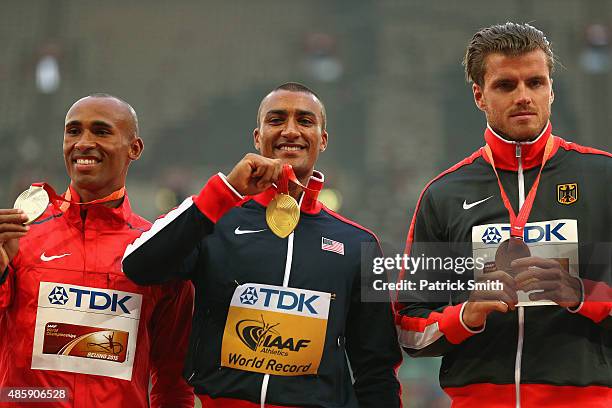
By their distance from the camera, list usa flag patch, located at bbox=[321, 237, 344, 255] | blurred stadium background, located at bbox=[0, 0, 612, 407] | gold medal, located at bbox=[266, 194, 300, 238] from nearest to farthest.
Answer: gold medal, located at bbox=[266, 194, 300, 238] < usa flag patch, located at bbox=[321, 237, 344, 255] < blurred stadium background, located at bbox=[0, 0, 612, 407]

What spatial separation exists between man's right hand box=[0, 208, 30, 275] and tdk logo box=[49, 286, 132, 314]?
0.19 m

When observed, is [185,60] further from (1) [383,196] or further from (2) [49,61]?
(1) [383,196]

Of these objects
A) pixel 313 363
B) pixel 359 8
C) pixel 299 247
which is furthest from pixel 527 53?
pixel 359 8

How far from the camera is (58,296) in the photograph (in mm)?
2361

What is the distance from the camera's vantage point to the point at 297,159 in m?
2.61

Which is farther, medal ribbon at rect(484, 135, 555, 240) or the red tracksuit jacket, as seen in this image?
the red tracksuit jacket

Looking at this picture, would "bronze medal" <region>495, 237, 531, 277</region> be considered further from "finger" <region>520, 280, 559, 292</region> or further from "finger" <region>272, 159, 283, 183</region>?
"finger" <region>272, 159, 283, 183</region>

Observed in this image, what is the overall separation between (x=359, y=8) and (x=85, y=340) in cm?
930

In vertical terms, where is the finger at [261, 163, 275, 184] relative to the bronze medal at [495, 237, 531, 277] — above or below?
above

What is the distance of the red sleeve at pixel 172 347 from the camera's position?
2.58 meters

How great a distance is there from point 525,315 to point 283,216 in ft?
2.55

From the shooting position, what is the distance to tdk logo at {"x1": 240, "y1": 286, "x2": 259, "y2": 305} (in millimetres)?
2359

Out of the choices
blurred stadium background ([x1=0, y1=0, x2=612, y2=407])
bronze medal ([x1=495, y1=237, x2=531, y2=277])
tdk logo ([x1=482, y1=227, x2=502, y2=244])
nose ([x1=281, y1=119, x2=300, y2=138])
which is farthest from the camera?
blurred stadium background ([x1=0, y1=0, x2=612, y2=407])

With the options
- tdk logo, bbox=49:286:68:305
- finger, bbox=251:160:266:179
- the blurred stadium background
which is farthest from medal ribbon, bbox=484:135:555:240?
the blurred stadium background
